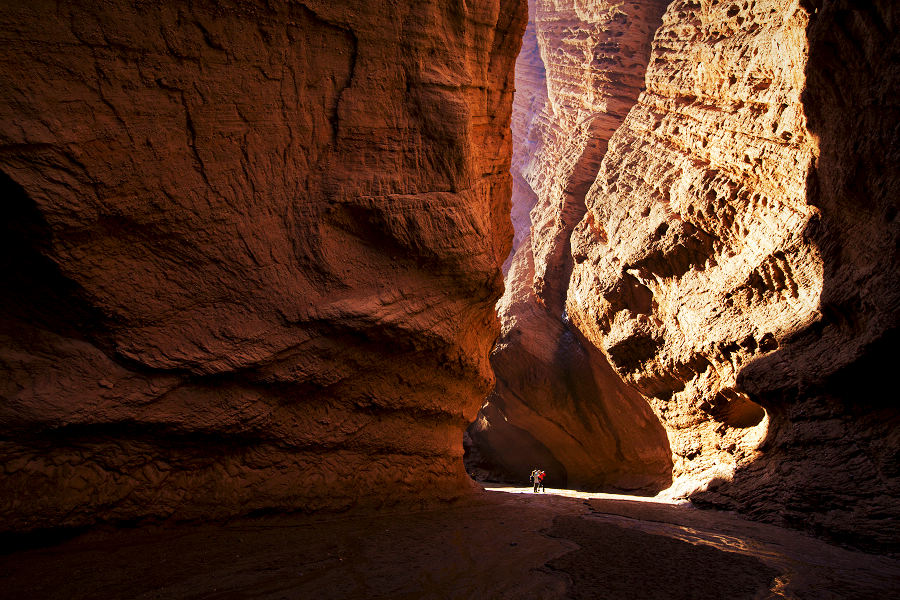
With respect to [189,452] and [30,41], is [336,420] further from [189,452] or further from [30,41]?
[30,41]

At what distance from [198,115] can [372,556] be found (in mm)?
3468

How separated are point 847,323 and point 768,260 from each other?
1.48 meters

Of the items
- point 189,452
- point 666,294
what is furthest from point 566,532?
point 666,294

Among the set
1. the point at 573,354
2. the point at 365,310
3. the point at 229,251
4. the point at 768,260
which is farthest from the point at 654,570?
the point at 573,354

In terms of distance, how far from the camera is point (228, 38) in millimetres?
4402

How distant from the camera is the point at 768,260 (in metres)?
7.30

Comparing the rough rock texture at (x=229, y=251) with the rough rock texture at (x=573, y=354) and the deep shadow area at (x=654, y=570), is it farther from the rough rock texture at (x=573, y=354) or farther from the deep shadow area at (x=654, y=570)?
the rough rock texture at (x=573, y=354)

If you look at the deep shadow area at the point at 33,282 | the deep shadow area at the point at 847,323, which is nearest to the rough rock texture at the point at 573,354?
Result: the deep shadow area at the point at 847,323

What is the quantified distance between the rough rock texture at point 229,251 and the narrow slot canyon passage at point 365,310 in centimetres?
2

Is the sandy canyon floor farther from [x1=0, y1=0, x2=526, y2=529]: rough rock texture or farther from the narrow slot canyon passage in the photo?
[x1=0, y1=0, x2=526, y2=529]: rough rock texture

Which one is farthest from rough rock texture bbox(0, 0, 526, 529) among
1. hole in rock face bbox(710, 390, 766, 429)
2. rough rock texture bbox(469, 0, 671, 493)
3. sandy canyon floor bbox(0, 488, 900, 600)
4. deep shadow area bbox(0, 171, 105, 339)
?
rough rock texture bbox(469, 0, 671, 493)

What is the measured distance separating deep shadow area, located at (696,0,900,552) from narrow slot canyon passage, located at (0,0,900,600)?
35mm

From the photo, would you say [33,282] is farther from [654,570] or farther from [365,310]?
[654,570]

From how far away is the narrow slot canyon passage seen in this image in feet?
12.1
